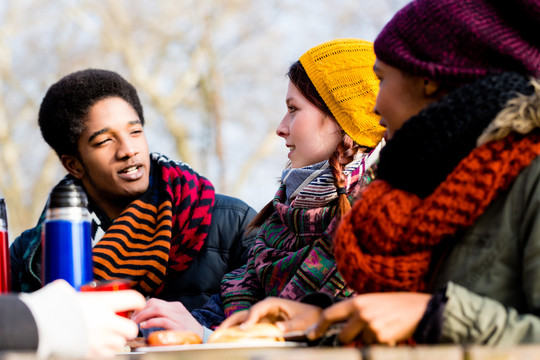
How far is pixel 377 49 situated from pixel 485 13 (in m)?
0.31

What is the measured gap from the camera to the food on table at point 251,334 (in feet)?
5.33

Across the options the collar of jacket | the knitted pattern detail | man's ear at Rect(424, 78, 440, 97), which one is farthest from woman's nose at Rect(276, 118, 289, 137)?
the collar of jacket

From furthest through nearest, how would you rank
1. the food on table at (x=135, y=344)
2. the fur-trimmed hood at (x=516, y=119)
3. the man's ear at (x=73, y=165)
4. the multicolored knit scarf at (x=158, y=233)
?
the man's ear at (x=73, y=165), the multicolored knit scarf at (x=158, y=233), the food on table at (x=135, y=344), the fur-trimmed hood at (x=516, y=119)

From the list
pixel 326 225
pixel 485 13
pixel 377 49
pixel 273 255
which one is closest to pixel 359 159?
pixel 326 225

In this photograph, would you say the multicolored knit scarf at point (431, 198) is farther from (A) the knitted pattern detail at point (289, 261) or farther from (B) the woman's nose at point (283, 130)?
(B) the woman's nose at point (283, 130)

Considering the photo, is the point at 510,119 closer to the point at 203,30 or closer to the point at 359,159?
the point at 359,159

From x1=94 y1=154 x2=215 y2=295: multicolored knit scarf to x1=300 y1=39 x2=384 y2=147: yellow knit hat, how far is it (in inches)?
35.1

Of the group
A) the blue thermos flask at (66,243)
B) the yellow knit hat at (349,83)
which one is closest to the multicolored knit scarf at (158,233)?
the yellow knit hat at (349,83)

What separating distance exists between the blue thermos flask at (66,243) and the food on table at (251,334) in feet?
1.12

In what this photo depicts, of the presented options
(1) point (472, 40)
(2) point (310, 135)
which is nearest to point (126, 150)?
(2) point (310, 135)

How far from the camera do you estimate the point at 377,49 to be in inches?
75.8

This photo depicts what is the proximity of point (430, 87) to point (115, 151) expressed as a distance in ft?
6.12

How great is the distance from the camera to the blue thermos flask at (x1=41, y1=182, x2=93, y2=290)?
1.60 m

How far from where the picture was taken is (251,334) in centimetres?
164
